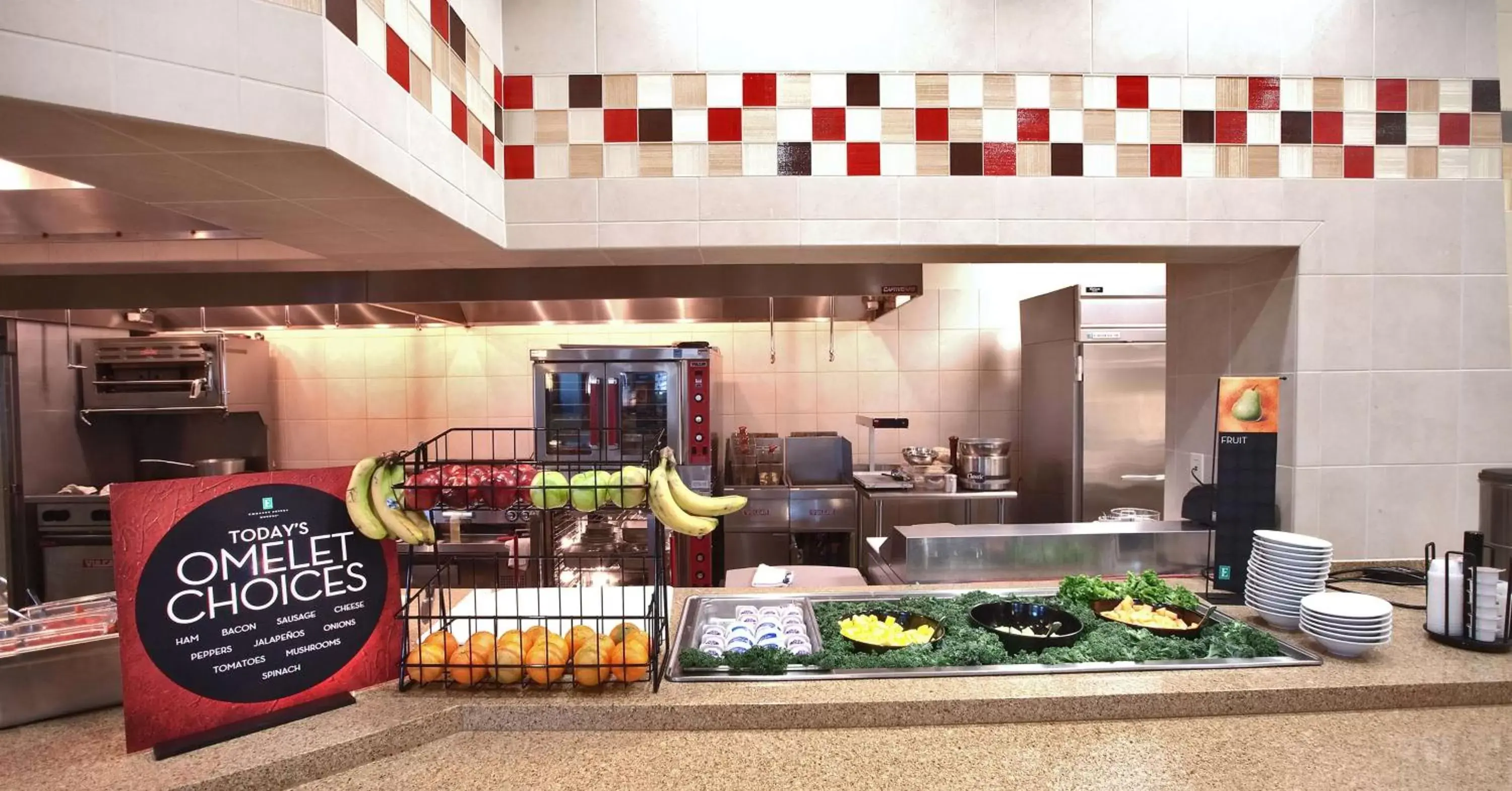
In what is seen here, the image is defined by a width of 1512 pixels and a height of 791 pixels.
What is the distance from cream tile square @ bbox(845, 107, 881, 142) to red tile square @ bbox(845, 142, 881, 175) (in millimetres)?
23

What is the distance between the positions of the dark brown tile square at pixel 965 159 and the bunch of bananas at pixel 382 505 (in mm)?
1626

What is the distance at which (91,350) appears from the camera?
3436 mm

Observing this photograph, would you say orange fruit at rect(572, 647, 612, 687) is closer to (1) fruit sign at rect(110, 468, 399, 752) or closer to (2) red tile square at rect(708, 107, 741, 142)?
(1) fruit sign at rect(110, 468, 399, 752)

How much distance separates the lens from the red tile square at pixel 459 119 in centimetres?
161

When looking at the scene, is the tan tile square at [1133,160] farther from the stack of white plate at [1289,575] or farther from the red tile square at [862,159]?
the stack of white plate at [1289,575]

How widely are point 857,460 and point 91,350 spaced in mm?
4343

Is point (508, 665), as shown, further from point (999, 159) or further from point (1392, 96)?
point (1392, 96)

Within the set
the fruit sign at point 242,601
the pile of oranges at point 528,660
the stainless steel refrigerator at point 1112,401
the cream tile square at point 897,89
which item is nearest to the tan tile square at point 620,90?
the cream tile square at point 897,89

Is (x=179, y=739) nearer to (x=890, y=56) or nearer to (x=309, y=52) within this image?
(x=309, y=52)

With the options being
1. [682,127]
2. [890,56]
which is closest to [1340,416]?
[890,56]

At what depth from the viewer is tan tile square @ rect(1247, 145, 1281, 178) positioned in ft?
6.39

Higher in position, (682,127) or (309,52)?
(682,127)

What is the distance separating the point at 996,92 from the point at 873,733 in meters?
Answer: 1.73

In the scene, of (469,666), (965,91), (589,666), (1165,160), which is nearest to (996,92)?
(965,91)
